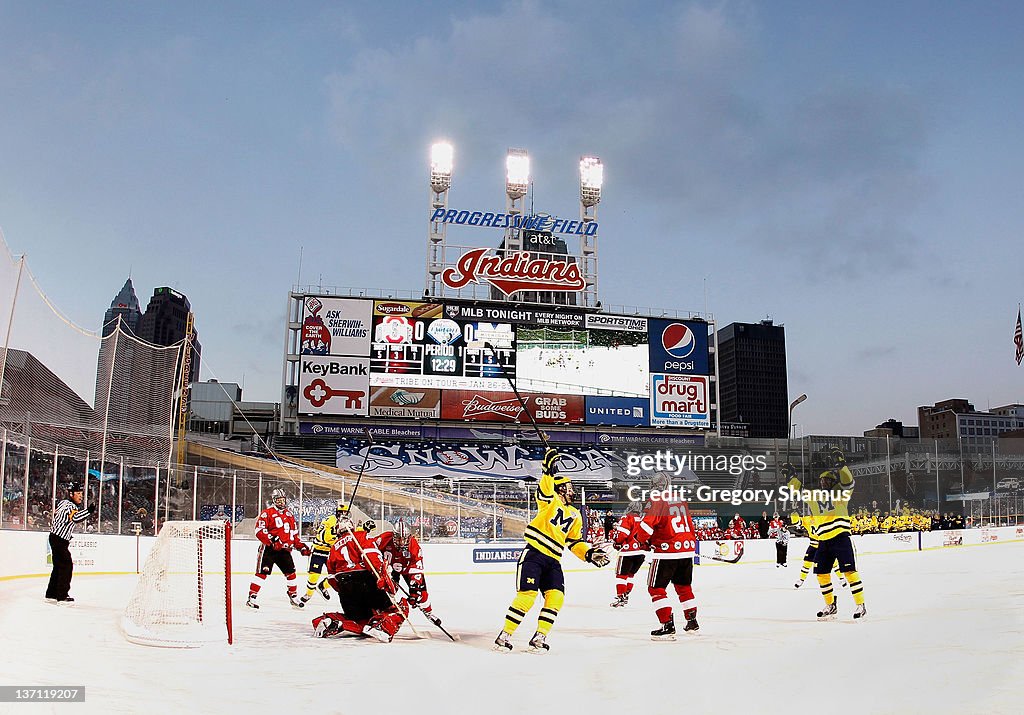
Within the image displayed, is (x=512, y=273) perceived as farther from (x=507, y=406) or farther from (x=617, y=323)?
(x=507, y=406)

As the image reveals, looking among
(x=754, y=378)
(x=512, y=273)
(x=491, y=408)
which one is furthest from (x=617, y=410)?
(x=754, y=378)

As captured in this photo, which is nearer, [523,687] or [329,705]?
[329,705]

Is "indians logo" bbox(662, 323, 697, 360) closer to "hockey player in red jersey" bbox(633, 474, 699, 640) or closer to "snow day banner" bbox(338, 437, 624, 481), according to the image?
A: "snow day banner" bbox(338, 437, 624, 481)

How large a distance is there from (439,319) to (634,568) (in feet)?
85.8

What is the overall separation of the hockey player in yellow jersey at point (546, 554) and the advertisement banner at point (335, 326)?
98.1ft

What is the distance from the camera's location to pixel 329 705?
5680mm

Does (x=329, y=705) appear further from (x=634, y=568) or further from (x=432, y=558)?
(x=432, y=558)

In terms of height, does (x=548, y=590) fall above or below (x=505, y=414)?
below

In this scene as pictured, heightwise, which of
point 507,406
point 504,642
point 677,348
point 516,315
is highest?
point 516,315

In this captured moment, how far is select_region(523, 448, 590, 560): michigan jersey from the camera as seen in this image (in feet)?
26.2

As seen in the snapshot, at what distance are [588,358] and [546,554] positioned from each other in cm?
3126

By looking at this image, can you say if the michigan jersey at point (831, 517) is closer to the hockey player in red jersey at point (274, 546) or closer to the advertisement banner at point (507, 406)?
the hockey player in red jersey at point (274, 546)

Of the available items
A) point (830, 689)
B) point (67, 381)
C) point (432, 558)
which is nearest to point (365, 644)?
point (830, 689)

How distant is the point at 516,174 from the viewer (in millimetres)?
42281
